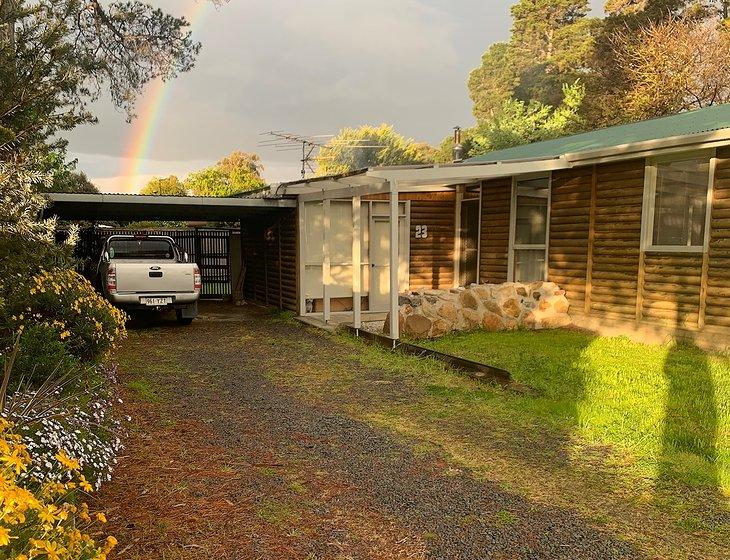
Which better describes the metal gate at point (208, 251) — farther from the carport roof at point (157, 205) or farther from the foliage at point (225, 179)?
the foliage at point (225, 179)

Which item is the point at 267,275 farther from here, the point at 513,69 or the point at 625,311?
the point at 513,69

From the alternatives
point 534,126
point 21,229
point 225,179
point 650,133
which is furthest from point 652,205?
point 225,179

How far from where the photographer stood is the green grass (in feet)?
13.6

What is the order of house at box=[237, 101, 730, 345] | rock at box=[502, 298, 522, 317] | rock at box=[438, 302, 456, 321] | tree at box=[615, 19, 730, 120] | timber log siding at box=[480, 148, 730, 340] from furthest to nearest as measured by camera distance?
tree at box=[615, 19, 730, 120] < rock at box=[502, 298, 522, 317] < rock at box=[438, 302, 456, 321] < house at box=[237, 101, 730, 345] < timber log siding at box=[480, 148, 730, 340]

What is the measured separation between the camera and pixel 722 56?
73.0 feet

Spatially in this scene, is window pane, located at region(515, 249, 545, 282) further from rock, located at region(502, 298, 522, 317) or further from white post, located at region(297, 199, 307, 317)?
white post, located at region(297, 199, 307, 317)

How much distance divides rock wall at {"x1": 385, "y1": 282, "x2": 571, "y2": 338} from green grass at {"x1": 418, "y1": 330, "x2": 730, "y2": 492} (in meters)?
0.53

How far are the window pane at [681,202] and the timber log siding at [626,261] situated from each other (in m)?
0.23

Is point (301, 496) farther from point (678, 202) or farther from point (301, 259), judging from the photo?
point (301, 259)

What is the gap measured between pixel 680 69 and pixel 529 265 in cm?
1820

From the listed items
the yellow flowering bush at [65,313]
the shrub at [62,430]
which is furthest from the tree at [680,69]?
the shrub at [62,430]

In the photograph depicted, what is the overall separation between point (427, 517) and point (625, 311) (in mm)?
6779

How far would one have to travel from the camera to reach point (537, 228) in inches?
413

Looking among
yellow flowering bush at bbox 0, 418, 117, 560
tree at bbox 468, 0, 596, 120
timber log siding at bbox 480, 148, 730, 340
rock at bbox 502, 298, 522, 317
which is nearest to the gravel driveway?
yellow flowering bush at bbox 0, 418, 117, 560
